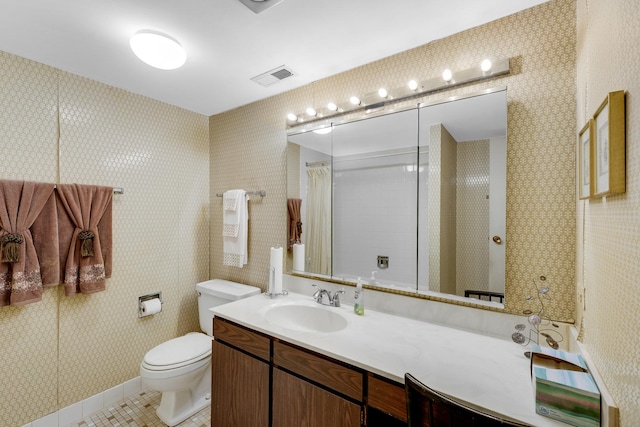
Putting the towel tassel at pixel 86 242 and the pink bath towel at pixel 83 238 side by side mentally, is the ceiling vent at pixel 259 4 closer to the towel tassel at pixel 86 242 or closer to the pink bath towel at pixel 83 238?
the pink bath towel at pixel 83 238

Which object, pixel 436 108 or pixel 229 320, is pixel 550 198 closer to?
pixel 436 108

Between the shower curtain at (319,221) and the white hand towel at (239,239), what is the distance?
23.2 inches

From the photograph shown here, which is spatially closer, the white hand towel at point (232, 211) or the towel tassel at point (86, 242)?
the towel tassel at point (86, 242)

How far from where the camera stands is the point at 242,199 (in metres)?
2.36

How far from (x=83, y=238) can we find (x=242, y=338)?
1.29 m

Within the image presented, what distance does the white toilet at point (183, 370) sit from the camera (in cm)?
181

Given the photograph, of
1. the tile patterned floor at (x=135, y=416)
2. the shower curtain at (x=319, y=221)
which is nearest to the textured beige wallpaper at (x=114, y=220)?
the tile patterned floor at (x=135, y=416)

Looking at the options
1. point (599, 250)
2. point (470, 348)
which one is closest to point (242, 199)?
point (470, 348)

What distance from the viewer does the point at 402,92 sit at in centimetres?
167

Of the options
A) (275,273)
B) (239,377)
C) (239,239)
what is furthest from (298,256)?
(239,377)

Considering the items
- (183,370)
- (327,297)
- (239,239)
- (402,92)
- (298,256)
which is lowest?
(183,370)

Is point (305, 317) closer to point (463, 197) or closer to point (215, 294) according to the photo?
point (215, 294)

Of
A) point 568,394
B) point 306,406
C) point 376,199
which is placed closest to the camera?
point 568,394

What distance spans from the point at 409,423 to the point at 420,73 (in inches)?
65.0
